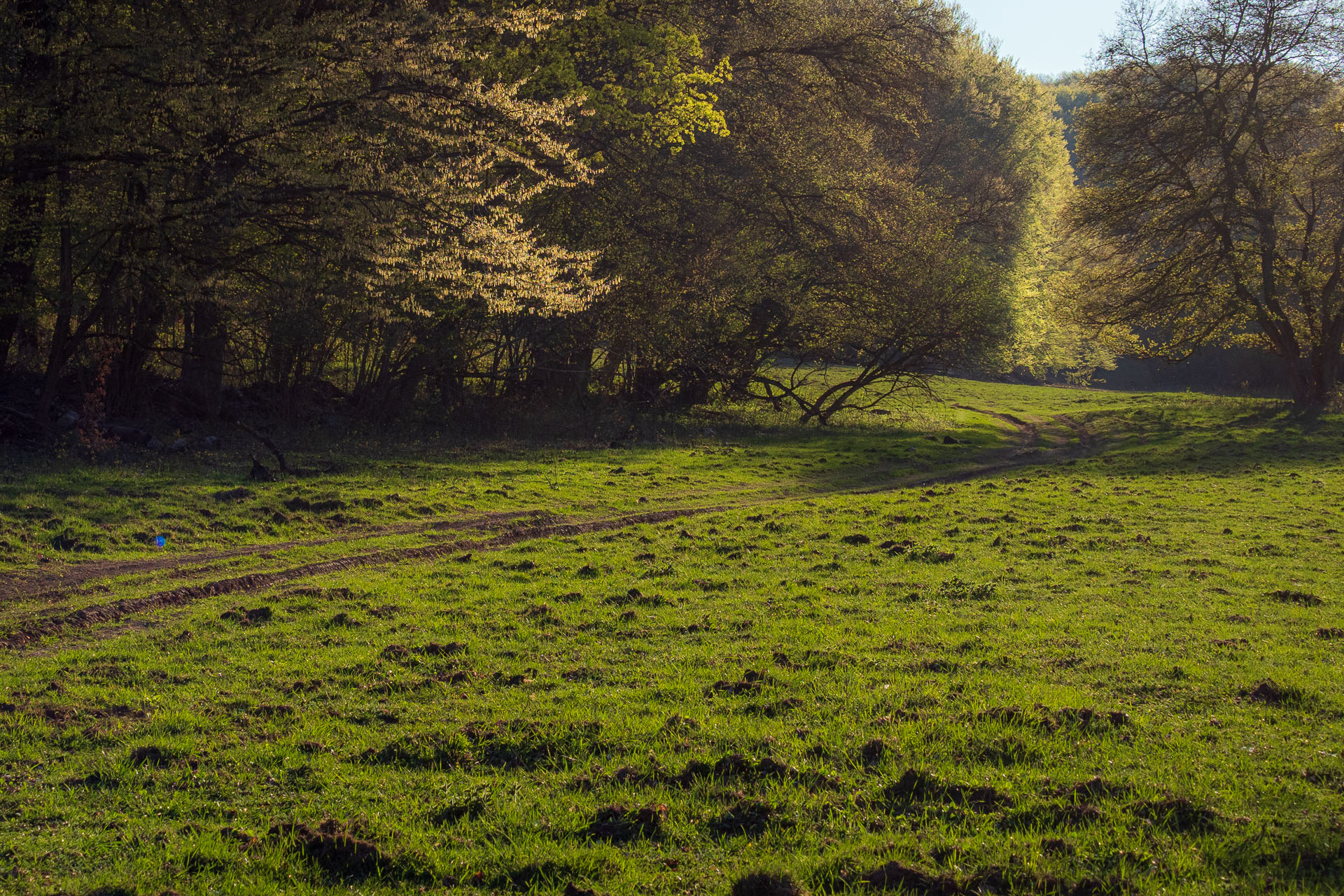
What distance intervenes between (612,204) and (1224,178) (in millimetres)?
24318

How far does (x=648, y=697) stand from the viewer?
287 inches

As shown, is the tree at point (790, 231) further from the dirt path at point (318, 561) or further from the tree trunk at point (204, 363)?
the dirt path at point (318, 561)

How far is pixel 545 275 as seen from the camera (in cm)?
1670

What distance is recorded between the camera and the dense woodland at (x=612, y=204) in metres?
15.5

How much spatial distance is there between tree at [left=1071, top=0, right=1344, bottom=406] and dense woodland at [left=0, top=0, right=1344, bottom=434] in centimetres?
14

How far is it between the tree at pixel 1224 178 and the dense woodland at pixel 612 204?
0.14m

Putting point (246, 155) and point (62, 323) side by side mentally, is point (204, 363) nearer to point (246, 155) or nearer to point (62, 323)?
point (62, 323)

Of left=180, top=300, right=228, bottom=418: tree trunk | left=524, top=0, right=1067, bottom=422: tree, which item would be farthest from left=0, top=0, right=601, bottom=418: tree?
left=524, top=0, right=1067, bottom=422: tree

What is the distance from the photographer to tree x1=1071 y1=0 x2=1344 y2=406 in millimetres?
33688

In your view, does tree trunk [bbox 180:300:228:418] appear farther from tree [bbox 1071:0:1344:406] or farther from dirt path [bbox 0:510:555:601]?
tree [bbox 1071:0:1344:406]

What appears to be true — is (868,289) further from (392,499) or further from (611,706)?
(611,706)

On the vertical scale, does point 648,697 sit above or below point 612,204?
below

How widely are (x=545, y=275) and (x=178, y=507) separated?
7.02 metres

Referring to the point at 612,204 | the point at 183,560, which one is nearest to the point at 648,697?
the point at 183,560
